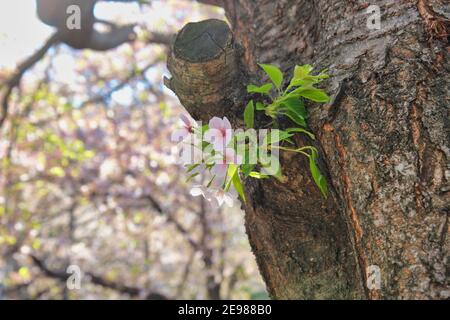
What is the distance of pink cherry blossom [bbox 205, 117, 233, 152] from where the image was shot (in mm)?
966

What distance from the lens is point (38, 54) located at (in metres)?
3.03

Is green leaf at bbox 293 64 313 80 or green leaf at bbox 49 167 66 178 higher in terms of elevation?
green leaf at bbox 49 167 66 178

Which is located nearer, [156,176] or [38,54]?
[38,54]

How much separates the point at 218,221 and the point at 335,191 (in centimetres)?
464

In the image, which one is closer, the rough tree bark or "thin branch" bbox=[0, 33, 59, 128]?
the rough tree bark

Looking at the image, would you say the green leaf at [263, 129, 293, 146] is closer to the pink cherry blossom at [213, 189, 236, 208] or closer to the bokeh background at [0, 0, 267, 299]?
the pink cherry blossom at [213, 189, 236, 208]

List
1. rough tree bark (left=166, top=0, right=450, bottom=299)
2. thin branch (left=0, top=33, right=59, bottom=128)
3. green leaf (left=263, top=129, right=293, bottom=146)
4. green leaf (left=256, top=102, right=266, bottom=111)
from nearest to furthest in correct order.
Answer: rough tree bark (left=166, top=0, right=450, bottom=299)
green leaf (left=263, top=129, right=293, bottom=146)
green leaf (left=256, top=102, right=266, bottom=111)
thin branch (left=0, top=33, right=59, bottom=128)

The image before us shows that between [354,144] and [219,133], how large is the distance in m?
0.28

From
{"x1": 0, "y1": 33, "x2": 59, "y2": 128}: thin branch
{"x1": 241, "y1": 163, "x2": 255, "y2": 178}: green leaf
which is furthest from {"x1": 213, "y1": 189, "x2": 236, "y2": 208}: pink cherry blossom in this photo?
{"x1": 0, "y1": 33, "x2": 59, "y2": 128}: thin branch

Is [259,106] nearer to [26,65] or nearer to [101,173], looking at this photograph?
[26,65]

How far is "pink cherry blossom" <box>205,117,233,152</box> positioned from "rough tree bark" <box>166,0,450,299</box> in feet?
0.66

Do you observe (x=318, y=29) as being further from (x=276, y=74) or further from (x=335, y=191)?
(x=335, y=191)

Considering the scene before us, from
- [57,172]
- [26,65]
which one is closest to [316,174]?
[26,65]
